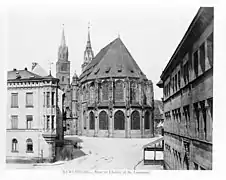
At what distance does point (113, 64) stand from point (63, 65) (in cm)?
157

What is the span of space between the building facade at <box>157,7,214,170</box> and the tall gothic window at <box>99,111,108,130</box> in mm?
1199

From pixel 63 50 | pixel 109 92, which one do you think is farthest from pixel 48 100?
pixel 109 92

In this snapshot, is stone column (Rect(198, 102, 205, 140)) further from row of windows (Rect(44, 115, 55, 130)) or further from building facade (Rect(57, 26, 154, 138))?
row of windows (Rect(44, 115, 55, 130))

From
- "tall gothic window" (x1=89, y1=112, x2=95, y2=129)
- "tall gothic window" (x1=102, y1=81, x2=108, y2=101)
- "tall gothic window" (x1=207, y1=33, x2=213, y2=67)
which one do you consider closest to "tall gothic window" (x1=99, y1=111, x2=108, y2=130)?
"tall gothic window" (x1=89, y1=112, x2=95, y2=129)

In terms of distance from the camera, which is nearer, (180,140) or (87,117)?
(180,140)

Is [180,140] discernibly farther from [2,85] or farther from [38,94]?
[2,85]

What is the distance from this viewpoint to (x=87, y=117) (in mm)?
6305

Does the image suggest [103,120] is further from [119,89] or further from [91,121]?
[119,89]

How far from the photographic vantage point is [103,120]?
6.05m

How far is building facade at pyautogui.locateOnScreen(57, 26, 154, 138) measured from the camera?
5301mm

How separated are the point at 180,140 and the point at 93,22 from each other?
193 cm

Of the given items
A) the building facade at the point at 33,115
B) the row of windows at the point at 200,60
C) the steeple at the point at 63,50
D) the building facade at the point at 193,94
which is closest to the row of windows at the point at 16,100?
the building facade at the point at 33,115
